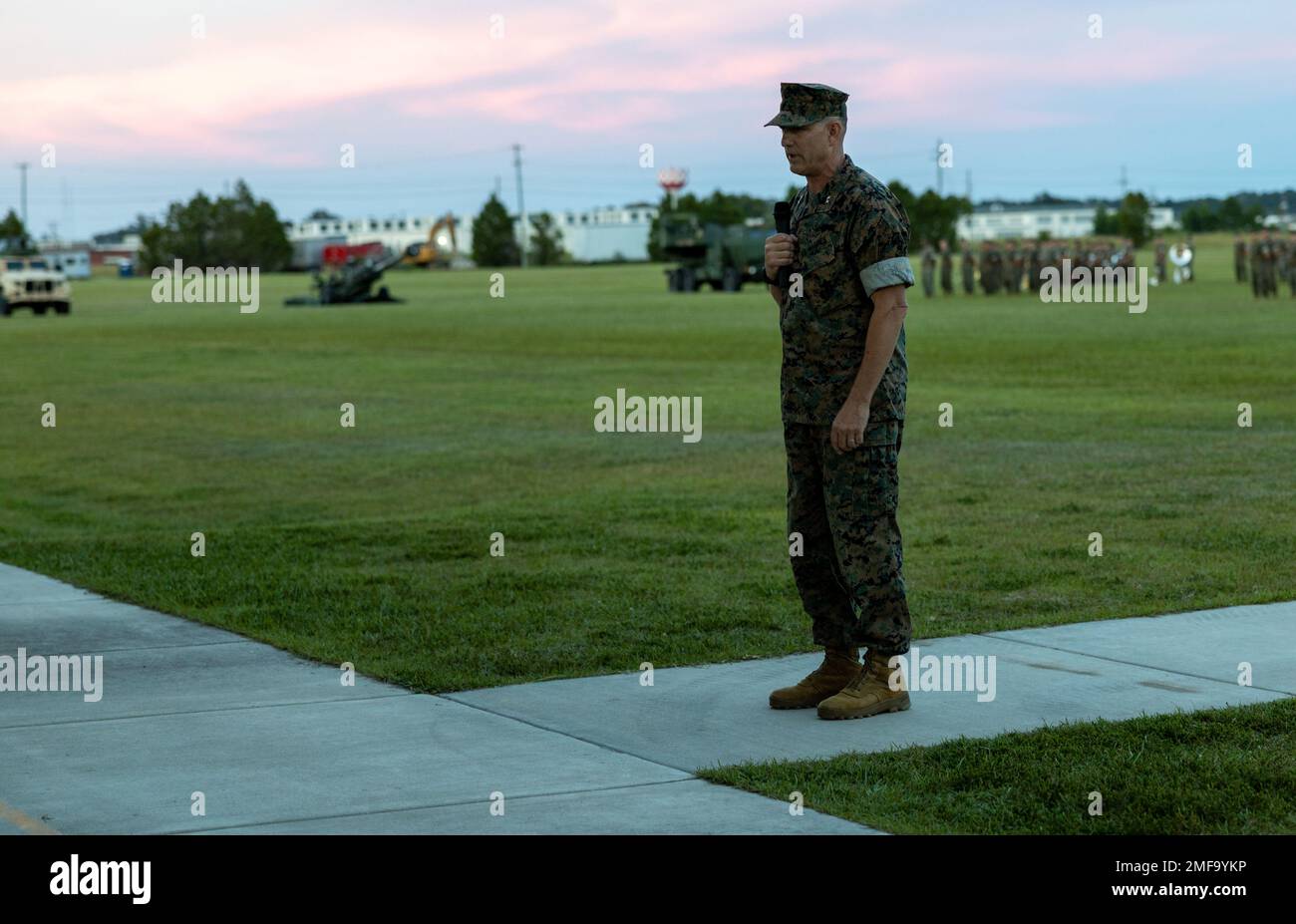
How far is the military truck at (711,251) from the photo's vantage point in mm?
68250

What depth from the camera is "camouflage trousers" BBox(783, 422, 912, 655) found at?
675cm

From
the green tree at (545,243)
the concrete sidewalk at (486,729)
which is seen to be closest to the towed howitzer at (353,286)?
the concrete sidewalk at (486,729)

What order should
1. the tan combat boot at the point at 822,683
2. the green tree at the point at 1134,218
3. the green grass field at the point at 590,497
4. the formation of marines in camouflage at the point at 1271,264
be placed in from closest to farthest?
the tan combat boot at the point at 822,683 → the green grass field at the point at 590,497 → the formation of marines in camouflage at the point at 1271,264 → the green tree at the point at 1134,218

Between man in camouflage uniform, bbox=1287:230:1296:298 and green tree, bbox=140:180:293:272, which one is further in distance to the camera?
green tree, bbox=140:180:293:272

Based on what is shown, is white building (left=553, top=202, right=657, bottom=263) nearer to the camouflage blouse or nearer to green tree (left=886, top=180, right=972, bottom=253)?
green tree (left=886, top=180, right=972, bottom=253)

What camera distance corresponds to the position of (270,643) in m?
8.41

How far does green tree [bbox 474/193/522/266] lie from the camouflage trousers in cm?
15249

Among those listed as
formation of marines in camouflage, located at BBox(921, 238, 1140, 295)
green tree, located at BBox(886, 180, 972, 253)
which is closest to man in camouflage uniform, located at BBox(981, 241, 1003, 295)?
formation of marines in camouflage, located at BBox(921, 238, 1140, 295)

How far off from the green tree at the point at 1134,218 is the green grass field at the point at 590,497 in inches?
4342

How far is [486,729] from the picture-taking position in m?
6.68

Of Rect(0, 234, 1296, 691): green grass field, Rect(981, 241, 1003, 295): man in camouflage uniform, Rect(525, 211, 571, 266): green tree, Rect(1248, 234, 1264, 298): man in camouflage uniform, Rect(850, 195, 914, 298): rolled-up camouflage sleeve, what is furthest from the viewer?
Rect(525, 211, 571, 266): green tree

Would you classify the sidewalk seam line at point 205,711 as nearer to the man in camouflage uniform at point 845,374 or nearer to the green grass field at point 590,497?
the green grass field at point 590,497

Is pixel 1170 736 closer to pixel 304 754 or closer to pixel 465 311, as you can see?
pixel 304 754
